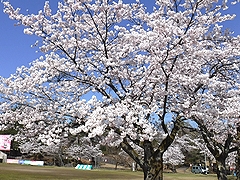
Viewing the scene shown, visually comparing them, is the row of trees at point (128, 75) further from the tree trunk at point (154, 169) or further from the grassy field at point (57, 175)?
the grassy field at point (57, 175)

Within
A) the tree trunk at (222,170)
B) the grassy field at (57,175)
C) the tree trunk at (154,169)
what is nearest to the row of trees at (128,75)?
the tree trunk at (154,169)

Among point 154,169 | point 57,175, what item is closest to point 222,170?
point 154,169

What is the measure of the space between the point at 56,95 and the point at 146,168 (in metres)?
3.61

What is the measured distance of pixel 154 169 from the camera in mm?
8617

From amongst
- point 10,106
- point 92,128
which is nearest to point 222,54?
point 92,128

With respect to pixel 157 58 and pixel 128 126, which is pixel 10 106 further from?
pixel 157 58

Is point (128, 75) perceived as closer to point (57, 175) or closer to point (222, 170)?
point (222, 170)

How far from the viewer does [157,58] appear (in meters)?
7.16

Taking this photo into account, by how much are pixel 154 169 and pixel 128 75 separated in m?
2.78

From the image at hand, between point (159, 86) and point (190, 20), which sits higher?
point (190, 20)

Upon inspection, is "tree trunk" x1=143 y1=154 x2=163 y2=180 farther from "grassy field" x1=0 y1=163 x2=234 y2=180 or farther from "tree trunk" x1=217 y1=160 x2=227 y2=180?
"grassy field" x1=0 y1=163 x2=234 y2=180

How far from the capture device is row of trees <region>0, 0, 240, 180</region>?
7.25 meters

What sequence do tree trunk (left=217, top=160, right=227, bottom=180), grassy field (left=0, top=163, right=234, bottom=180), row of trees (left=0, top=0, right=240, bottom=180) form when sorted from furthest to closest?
grassy field (left=0, top=163, right=234, bottom=180), tree trunk (left=217, top=160, right=227, bottom=180), row of trees (left=0, top=0, right=240, bottom=180)

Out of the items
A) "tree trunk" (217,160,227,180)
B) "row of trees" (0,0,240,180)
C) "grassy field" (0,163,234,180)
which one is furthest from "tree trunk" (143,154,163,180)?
"grassy field" (0,163,234,180)
